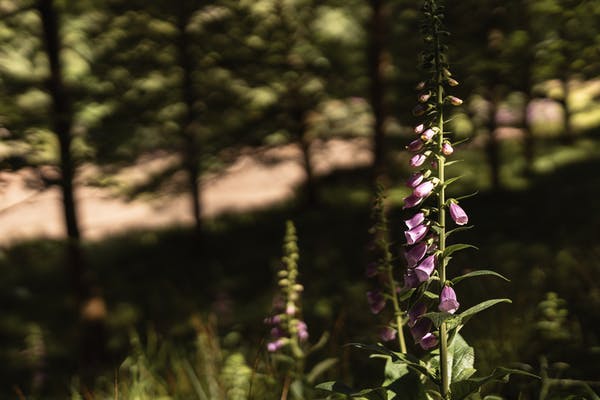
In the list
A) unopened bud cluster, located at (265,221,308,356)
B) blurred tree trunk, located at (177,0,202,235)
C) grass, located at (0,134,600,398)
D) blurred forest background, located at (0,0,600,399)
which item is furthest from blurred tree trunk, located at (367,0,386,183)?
unopened bud cluster, located at (265,221,308,356)

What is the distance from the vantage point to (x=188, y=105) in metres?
11.9

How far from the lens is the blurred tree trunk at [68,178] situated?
764cm

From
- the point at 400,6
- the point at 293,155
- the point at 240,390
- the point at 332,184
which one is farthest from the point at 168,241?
the point at 240,390

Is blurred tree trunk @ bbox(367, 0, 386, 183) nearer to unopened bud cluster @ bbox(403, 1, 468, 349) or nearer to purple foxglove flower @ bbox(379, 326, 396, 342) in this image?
purple foxglove flower @ bbox(379, 326, 396, 342)

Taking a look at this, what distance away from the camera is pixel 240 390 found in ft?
13.6

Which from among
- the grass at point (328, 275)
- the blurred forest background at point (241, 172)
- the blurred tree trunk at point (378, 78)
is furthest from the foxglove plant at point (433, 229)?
the blurred tree trunk at point (378, 78)

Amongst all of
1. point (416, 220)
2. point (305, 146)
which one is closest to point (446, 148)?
point (416, 220)

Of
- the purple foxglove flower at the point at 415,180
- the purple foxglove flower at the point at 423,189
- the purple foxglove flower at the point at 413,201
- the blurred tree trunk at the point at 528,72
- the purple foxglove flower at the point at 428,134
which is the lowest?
the purple foxglove flower at the point at 413,201

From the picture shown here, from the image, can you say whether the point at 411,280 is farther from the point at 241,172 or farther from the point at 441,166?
the point at 241,172

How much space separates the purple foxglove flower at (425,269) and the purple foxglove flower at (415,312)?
0.16 m

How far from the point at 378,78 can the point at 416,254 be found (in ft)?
21.2

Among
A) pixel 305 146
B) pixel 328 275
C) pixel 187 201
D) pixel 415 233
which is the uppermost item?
pixel 305 146

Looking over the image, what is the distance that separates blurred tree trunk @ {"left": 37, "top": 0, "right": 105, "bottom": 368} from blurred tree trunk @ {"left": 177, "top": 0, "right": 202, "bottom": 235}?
365 centimetres

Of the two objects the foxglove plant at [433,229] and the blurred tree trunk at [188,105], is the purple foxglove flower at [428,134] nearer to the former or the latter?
the foxglove plant at [433,229]
